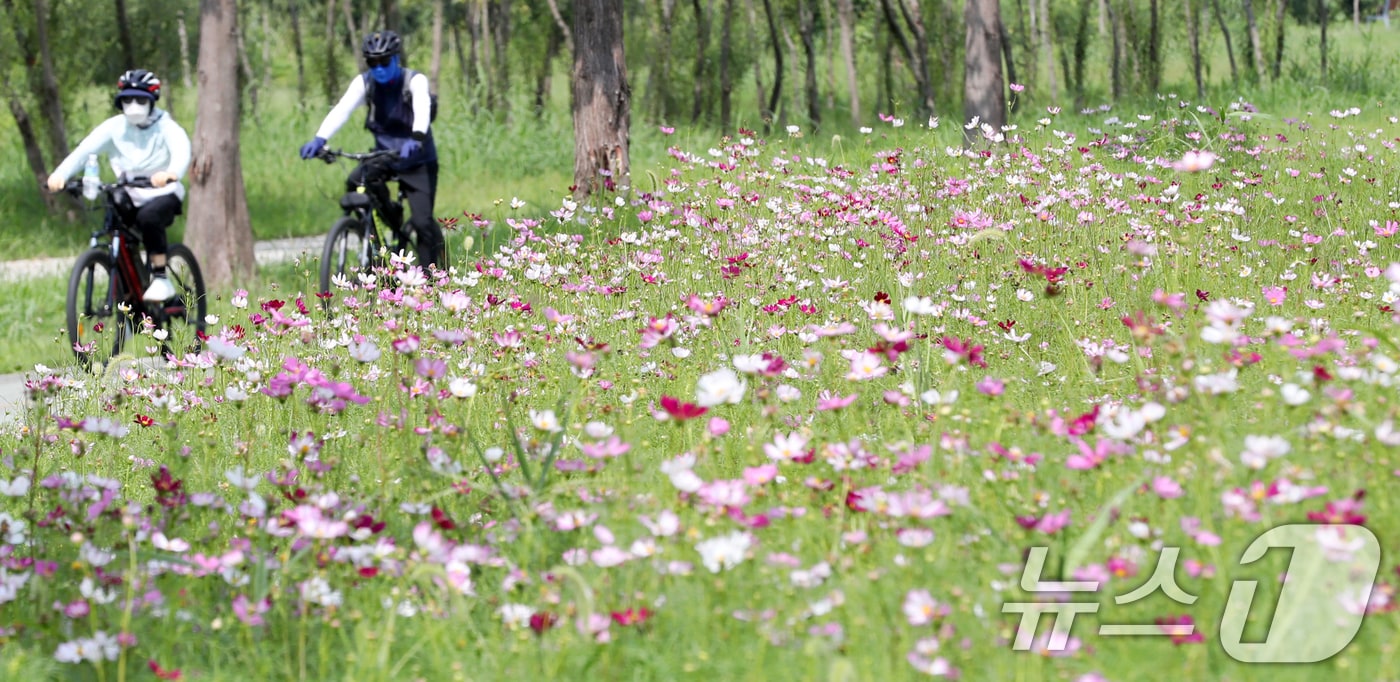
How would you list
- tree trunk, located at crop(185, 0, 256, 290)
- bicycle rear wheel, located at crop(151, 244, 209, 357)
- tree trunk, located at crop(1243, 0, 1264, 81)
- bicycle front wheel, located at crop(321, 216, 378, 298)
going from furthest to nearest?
1. tree trunk, located at crop(1243, 0, 1264, 81)
2. tree trunk, located at crop(185, 0, 256, 290)
3. bicycle rear wheel, located at crop(151, 244, 209, 357)
4. bicycle front wheel, located at crop(321, 216, 378, 298)

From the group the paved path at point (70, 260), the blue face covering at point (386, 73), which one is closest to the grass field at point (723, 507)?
the blue face covering at point (386, 73)

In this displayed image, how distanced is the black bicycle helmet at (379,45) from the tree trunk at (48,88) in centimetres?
833

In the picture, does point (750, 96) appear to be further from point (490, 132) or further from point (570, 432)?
point (570, 432)

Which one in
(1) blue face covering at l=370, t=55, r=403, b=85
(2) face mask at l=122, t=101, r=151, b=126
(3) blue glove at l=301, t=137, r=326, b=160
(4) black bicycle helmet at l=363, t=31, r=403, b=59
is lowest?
(3) blue glove at l=301, t=137, r=326, b=160

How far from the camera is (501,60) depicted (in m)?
25.8

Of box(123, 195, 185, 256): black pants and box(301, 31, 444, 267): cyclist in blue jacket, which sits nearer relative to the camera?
box(123, 195, 185, 256): black pants

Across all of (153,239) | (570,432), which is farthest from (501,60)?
(570,432)

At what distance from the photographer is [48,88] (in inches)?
597

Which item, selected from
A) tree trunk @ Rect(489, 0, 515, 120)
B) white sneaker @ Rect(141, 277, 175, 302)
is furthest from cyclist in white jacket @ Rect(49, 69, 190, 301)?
tree trunk @ Rect(489, 0, 515, 120)

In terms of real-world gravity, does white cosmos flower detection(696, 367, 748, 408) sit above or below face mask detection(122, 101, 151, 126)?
Result: below

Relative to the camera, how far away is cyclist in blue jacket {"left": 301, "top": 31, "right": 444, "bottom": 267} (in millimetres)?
8218

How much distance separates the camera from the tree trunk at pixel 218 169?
401 inches

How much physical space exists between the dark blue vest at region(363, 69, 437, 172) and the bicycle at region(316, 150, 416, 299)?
23 cm

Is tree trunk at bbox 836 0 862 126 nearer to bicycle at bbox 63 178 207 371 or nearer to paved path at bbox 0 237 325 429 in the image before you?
paved path at bbox 0 237 325 429
